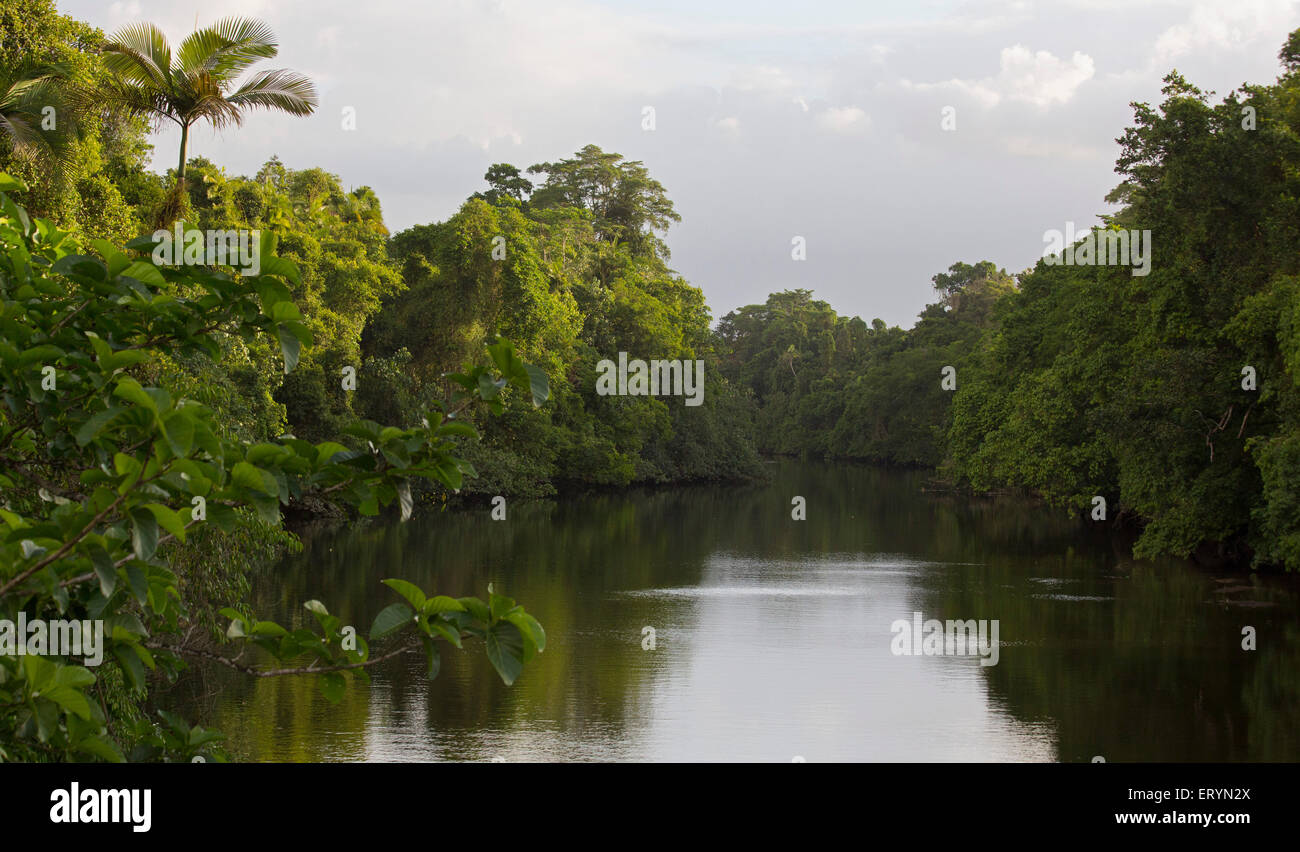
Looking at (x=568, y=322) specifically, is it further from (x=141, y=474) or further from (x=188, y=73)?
(x=141, y=474)

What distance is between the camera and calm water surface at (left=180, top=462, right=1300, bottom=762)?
13867 millimetres

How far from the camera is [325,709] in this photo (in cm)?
1473

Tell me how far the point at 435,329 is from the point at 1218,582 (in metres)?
26.2

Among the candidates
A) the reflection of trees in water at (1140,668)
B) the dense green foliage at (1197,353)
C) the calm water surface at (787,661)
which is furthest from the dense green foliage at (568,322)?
the reflection of trees in water at (1140,668)

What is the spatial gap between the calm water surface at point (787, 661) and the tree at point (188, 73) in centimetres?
800

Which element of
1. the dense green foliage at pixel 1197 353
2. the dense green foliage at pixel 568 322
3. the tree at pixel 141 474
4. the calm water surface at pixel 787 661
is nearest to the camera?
the tree at pixel 141 474

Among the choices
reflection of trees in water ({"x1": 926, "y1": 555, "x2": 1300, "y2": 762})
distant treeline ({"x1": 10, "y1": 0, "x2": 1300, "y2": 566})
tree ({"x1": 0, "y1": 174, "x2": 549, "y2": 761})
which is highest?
distant treeline ({"x1": 10, "y1": 0, "x2": 1300, "y2": 566})

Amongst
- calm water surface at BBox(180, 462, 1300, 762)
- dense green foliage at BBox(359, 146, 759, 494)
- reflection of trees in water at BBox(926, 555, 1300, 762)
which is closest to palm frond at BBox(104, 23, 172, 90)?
calm water surface at BBox(180, 462, 1300, 762)

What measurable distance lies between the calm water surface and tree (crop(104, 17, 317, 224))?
8.00 metres

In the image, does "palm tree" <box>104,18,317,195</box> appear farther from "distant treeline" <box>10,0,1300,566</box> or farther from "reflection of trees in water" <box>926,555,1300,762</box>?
"reflection of trees in water" <box>926,555,1300,762</box>

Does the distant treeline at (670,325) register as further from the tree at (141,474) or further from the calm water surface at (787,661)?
the tree at (141,474)

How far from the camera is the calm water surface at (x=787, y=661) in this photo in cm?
1387
